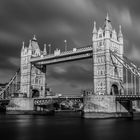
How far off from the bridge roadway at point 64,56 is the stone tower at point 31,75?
128 inches

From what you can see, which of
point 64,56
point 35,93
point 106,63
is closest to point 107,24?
point 106,63

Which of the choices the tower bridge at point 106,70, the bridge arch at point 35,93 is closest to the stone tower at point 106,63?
the tower bridge at point 106,70

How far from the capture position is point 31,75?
384 ft

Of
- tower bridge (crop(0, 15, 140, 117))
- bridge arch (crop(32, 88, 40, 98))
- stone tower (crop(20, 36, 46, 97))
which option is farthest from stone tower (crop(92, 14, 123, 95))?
bridge arch (crop(32, 88, 40, 98))

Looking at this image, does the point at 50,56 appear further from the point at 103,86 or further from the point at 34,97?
the point at 103,86

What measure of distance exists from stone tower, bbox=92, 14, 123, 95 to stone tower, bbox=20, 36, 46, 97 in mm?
34405

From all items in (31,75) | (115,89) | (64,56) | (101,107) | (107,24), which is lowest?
(101,107)

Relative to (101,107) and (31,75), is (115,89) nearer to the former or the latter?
(101,107)

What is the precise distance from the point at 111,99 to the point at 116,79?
11992 mm

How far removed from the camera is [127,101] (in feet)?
288

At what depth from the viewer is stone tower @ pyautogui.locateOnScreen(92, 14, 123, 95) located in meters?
87.3

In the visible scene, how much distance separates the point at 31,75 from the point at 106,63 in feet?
129

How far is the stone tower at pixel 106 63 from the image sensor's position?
286 ft

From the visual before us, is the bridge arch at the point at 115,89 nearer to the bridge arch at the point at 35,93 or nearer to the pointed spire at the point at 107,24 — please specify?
the pointed spire at the point at 107,24
